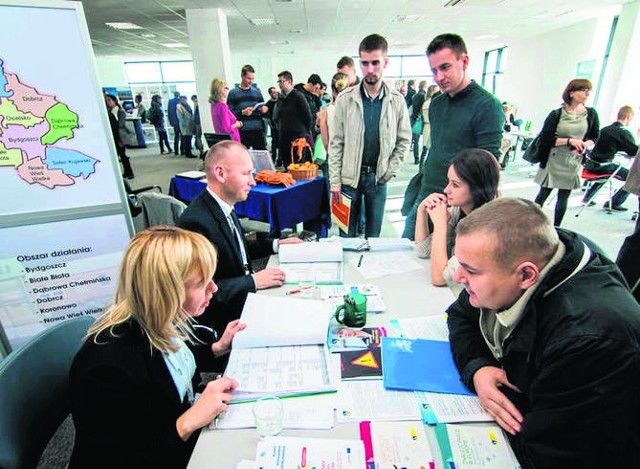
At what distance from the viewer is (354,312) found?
110cm

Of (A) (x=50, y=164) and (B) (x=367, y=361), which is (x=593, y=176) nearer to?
(B) (x=367, y=361)

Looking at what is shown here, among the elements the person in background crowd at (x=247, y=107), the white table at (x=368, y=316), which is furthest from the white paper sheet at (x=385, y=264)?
the person in background crowd at (x=247, y=107)

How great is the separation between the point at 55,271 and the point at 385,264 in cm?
177

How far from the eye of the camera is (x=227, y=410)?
2.70 feet

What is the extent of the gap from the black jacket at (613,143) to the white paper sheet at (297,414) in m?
4.91

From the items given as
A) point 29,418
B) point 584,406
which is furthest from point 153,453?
point 584,406

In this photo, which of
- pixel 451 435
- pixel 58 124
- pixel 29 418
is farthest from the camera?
pixel 58 124

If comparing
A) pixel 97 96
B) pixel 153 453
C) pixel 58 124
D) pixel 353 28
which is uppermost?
pixel 353 28

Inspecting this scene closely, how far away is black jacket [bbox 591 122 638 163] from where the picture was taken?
3.98 meters

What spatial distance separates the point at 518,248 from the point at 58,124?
6.74 feet

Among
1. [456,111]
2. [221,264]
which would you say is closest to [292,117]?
[456,111]

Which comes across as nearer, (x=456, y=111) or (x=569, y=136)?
(x=456, y=111)

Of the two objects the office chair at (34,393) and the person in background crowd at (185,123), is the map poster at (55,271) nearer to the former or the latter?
the office chair at (34,393)

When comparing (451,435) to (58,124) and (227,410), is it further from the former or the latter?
(58,124)
